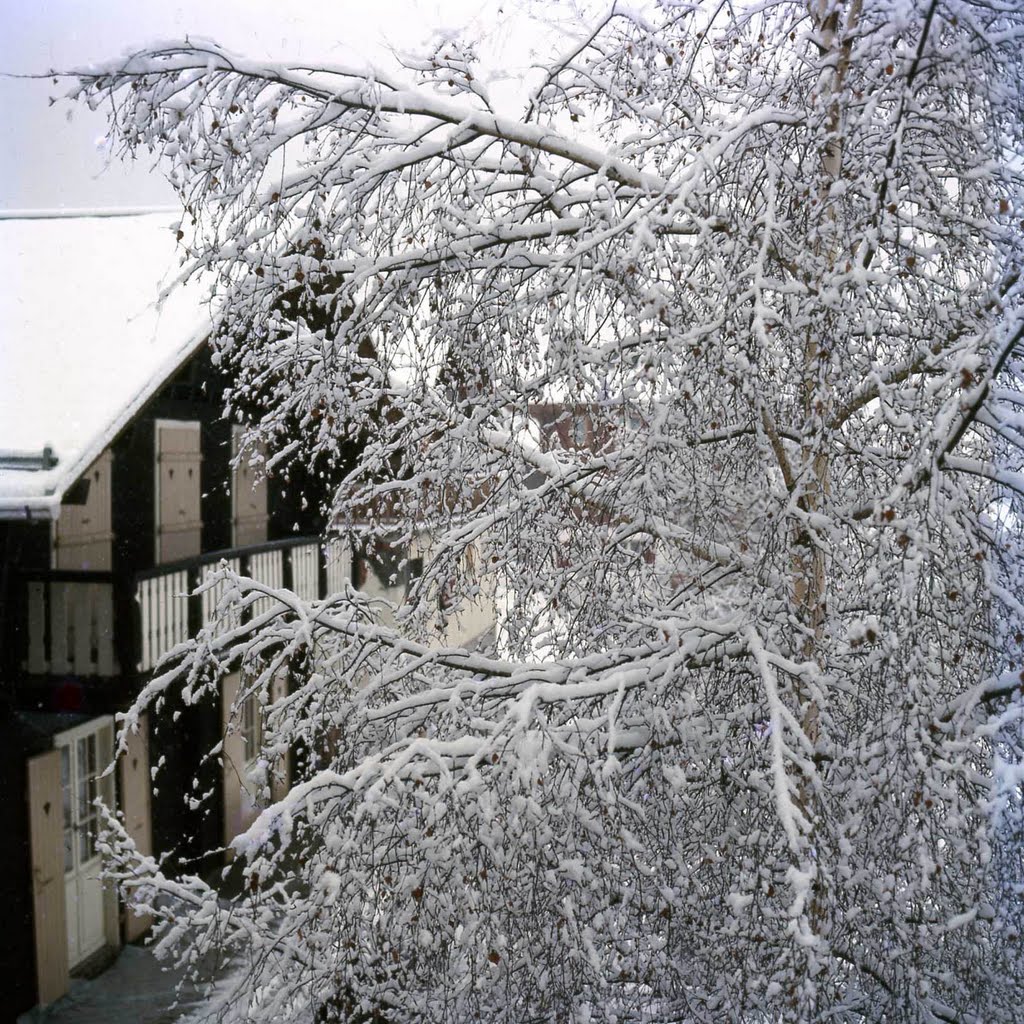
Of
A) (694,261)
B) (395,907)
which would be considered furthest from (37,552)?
(694,261)

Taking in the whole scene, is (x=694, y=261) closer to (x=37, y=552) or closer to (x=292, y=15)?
(x=292, y=15)

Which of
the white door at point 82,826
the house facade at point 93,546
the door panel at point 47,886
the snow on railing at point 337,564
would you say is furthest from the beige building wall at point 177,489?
the door panel at point 47,886

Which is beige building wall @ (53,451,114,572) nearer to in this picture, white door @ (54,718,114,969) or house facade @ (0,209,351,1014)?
house facade @ (0,209,351,1014)

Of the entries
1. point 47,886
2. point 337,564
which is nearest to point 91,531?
point 337,564

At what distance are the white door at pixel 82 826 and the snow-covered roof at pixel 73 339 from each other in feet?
4.95

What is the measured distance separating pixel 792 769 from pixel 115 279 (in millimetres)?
3975

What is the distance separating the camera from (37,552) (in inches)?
177

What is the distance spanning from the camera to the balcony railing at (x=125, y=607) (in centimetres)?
439

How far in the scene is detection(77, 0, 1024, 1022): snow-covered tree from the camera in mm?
2127

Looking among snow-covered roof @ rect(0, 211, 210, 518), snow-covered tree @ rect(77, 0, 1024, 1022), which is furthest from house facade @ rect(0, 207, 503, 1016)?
snow-covered tree @ rect(77, 0, 1024, 1022)

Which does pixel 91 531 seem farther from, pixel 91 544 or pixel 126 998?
pixel 126 998

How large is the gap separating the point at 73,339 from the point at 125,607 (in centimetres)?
153

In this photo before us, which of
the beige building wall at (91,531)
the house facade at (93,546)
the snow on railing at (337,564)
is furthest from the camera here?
the beige building wall at (91,531)

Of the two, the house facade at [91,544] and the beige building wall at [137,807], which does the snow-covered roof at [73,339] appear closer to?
the house facade at [91,544]
